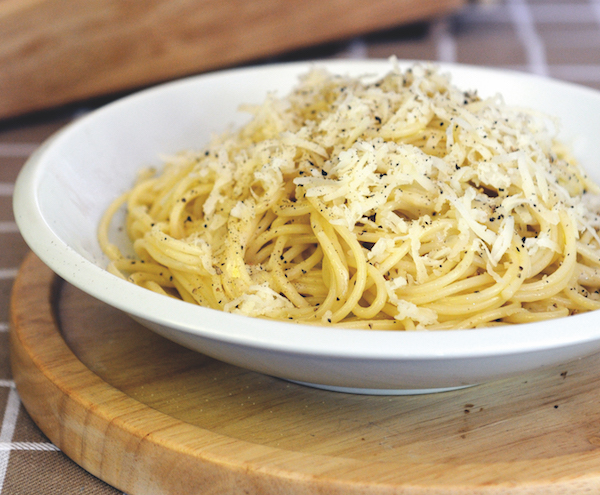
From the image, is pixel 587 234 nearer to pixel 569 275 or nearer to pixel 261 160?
pixel 569 275

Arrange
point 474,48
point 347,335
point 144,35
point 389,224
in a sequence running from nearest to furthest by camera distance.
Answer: point 347,335 < point 389,224 < point 144,35 < point 474,48

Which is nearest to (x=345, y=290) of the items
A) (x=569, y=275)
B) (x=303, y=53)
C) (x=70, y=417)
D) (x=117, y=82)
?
(x=569, y=275)

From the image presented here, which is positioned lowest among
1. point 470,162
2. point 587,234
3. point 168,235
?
point 168,235

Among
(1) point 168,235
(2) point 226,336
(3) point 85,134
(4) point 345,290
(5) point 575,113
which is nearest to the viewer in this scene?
(2) point 226,336

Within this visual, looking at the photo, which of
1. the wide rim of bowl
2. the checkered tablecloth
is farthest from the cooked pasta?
the checkered tablecloth

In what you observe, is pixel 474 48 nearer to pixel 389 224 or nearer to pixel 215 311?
pixel 389 224

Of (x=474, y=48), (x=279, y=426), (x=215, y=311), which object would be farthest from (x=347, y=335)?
(x=474, y=48)
